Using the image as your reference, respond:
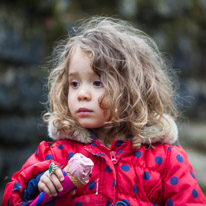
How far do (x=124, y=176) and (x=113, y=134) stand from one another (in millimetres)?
252

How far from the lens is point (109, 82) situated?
1.69 m

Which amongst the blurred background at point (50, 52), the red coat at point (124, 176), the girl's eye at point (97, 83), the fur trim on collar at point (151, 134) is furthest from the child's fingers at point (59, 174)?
the blurred background at point (50, 52)

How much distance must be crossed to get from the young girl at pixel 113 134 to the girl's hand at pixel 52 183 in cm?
3

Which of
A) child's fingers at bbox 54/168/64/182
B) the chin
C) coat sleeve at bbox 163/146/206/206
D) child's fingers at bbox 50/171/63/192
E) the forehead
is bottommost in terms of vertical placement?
coat sleeve at bbox 163/146/206/206

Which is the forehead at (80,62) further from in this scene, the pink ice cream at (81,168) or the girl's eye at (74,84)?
the pink ice cream at (81,168)

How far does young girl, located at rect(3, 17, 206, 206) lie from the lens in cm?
162

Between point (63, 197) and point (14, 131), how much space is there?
6.76 feet

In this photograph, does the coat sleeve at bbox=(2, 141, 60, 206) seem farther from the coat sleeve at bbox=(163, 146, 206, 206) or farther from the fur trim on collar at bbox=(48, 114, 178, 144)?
the coat sleeve at bbox=(163, 146, 206, 206)

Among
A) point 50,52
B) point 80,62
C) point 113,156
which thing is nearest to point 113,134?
point 113,156

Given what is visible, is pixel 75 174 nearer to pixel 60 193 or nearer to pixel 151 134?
pixel 60 193

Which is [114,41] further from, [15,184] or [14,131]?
[14,131]

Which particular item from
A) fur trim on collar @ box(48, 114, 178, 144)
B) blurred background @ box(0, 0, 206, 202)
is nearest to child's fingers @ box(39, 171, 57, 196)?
fur trim on collar @ box(48, 114, 178, 144)

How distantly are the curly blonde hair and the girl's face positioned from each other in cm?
3

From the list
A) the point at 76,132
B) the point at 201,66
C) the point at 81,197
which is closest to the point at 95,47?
the point at 76,132
